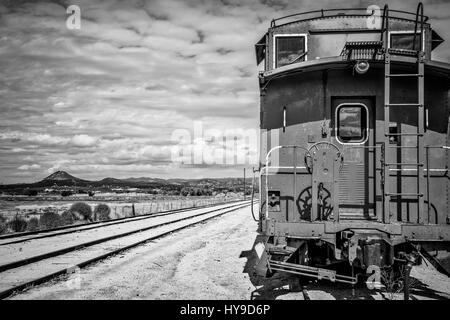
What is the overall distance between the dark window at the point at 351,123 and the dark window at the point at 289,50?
53.0 inches

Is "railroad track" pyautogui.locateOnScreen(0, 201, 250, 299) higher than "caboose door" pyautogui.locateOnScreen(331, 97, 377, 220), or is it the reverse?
"caboose door" pyautogui.locateOnScreen(331, 97, 377, 220)

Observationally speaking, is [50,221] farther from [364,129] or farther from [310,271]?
[364,129]

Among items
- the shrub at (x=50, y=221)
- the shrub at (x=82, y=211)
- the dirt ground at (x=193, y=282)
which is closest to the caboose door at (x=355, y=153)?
the dirt ground at (x=193, y=282)

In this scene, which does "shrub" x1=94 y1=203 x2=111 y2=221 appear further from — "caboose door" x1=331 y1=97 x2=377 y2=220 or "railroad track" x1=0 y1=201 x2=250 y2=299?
"caboose door" x1=331 y1=97 x2=377 y2=220

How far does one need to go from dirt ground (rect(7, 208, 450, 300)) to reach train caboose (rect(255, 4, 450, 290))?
2.32ft

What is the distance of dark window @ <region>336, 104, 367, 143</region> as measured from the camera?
23.0 ft

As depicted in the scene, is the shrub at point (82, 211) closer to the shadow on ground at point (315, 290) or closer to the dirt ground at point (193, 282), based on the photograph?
the dirt ground at point (193, 282)

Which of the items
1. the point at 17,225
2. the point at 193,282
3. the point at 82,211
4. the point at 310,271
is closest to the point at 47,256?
the point at 193,282

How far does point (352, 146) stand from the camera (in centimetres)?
692

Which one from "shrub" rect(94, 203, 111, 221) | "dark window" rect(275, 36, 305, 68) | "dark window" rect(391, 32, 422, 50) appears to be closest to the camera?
"dark window" rect(391, 32, 422, 50)

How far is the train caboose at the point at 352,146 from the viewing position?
244 inches

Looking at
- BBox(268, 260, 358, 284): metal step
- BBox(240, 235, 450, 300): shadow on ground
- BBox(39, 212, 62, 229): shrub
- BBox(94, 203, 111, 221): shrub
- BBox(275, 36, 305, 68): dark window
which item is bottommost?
BBox(94, 203, 111, 221): shrub

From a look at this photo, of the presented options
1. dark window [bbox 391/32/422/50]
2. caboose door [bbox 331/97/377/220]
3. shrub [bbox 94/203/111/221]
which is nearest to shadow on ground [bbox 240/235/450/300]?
caboose door [bbox 331/97/377/220]

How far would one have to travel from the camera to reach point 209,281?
816 cm
